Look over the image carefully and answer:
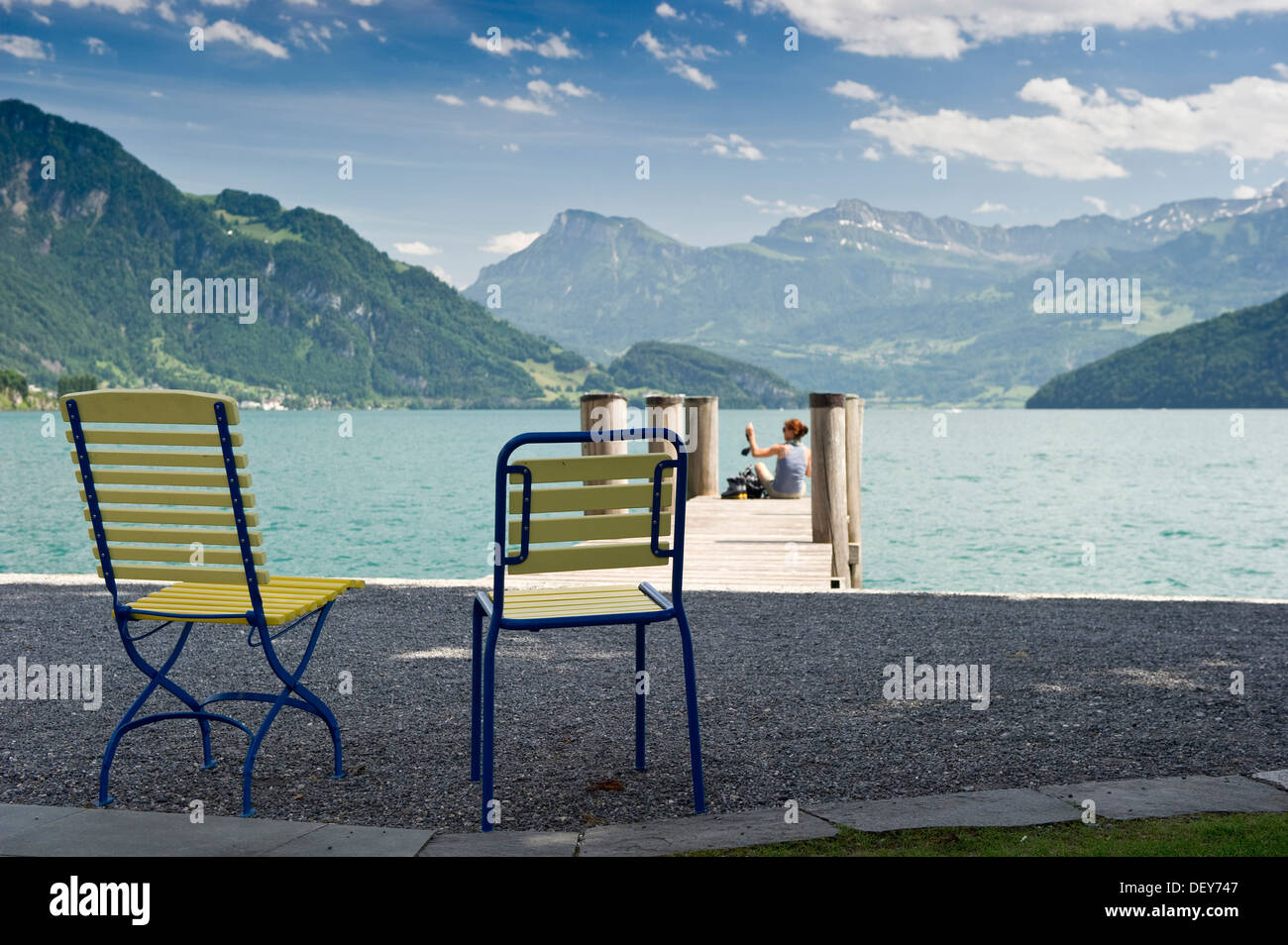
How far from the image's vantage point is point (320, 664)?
6.75 meters

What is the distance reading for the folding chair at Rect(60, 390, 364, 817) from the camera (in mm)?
3994

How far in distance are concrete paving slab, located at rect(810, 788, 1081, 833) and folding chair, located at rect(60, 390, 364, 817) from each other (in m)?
2.07

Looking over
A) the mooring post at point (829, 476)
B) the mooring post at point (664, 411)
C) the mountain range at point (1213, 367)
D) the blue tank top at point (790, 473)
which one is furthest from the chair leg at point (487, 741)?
the mountain range at point (1213, 367)

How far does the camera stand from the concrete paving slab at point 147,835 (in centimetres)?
345

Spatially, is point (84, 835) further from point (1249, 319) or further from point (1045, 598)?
point (1249, 319)

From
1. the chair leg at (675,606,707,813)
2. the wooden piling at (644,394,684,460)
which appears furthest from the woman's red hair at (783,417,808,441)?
the chair leg at (675,606,707,813)

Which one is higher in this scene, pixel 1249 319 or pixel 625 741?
pixel 1249 319

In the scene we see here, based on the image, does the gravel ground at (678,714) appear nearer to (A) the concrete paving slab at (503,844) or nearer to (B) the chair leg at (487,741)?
(B) the chair leg at (487,741)

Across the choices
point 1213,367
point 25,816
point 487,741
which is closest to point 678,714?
point 487,741

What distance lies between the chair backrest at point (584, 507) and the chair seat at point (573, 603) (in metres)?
0.13

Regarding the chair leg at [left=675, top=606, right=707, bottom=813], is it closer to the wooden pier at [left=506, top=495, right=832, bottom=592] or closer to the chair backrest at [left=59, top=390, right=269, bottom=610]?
the chair backrest at [left=59, top=390, right=269, bottom=610]

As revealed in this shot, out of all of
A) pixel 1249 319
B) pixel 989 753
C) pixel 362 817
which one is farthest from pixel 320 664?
pixel 1249 319

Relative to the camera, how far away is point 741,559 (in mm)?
11805
